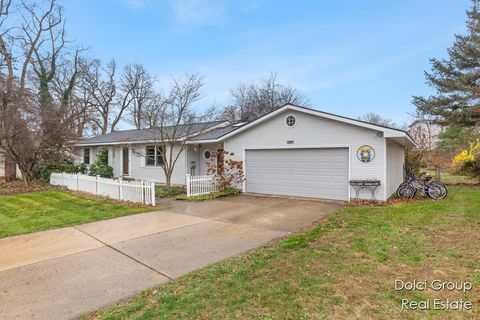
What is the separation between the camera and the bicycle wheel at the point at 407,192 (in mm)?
10078

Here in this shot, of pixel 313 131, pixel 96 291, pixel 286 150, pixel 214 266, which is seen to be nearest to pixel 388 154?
pixel 313 131

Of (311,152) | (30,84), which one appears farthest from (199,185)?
(30,84)

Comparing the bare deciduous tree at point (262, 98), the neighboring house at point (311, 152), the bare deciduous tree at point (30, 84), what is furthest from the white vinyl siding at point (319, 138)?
the bare deciduous tree at point (262, 98)

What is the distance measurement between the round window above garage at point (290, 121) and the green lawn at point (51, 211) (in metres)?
6.09

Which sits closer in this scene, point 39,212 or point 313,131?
point 39,212

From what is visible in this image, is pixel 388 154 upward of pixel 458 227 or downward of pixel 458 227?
upward

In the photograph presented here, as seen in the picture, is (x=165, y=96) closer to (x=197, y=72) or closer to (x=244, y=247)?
(x=197, y=72)

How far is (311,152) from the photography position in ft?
34.4

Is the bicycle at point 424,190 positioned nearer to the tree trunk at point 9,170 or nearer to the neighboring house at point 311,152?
the neighboring house at point 311,152

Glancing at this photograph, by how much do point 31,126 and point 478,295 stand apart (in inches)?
647

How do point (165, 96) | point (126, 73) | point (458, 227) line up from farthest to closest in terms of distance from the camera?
point (126, 73) → point (165, 96) → point (458, 227)

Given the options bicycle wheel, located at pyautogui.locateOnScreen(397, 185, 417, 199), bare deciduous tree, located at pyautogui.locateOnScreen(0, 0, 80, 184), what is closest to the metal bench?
bicycle wheel, located at pyautogui.locateOnScreen(397, 185, 417, 199)

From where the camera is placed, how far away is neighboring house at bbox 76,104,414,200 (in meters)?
9.35

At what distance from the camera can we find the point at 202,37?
53.6 ft
